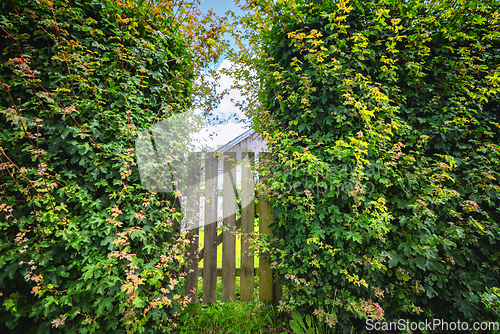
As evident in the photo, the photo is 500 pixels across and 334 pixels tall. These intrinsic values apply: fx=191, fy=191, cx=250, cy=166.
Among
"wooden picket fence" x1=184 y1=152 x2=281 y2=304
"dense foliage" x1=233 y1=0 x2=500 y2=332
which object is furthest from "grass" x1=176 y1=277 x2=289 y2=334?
"dense foliage" x1=233 y1=0 x2=500 y2=332

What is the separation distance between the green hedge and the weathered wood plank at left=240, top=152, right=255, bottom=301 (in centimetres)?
97

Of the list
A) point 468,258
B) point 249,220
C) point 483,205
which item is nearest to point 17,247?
point 249,220

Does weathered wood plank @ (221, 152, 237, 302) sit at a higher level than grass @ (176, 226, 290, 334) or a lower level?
higher

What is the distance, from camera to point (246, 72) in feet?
9.22

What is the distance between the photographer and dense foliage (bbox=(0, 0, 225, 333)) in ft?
4.90

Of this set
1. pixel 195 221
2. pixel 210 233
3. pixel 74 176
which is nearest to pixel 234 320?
pixel 210 233

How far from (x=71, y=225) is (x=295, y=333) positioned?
7.42 ft

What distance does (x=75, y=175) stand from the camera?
1.60m

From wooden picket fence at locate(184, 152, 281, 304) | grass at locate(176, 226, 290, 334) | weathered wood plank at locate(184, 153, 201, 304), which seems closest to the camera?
grass at locate(176, 226, 290, 334)

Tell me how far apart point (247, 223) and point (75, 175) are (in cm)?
182

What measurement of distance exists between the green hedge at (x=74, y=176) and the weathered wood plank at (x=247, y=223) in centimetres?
97

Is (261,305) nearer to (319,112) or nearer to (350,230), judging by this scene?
(350,230)

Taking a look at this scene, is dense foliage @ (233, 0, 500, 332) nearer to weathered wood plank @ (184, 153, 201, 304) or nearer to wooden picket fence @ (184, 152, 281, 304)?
wooden picket fence @ (184, 152, 281, 304)

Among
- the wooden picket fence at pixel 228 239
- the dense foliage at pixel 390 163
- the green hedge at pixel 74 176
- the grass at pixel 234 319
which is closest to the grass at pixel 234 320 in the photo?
the grass at pixel 234 319
